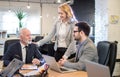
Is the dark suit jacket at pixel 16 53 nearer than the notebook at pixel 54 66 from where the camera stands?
No

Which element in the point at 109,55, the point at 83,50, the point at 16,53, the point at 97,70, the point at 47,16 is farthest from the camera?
the point at 47,16

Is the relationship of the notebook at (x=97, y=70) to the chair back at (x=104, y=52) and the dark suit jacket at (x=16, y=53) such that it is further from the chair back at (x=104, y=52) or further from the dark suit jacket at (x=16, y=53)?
the dark suit jacket at (x=16, y=53)

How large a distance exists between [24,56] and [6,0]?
264 inches

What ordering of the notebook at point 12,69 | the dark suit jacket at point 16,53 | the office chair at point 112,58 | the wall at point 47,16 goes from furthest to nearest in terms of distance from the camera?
the wall at point 47,16 < the dark suit jacket at point 16,53 < the office chair at point 112,58 < the notebook at point 12,69

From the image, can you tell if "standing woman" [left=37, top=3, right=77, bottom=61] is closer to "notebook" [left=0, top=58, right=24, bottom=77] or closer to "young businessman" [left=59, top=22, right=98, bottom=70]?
"young businessman" [left=59, top=22, right=98, bottom=70]

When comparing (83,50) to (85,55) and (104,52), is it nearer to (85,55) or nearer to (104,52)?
(85,55)

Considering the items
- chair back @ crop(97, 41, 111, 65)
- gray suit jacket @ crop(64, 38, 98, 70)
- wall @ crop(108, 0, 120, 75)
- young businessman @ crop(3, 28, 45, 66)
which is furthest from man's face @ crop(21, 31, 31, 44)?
wall @ crop(108, 0, 120, 75)

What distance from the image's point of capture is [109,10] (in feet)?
15.6

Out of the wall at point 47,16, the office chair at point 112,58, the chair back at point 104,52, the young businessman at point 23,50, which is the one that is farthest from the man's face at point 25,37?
the wall at point 47,16

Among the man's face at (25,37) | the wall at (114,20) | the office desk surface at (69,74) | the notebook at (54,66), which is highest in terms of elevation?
the wall at (114,20)

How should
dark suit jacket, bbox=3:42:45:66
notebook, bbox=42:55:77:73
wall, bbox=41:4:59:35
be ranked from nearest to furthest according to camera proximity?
notebook, bbox=42:55:77:73 < dark suit jacket, bbox=3:42:45:66 < wall, bbox=41:4:59:35

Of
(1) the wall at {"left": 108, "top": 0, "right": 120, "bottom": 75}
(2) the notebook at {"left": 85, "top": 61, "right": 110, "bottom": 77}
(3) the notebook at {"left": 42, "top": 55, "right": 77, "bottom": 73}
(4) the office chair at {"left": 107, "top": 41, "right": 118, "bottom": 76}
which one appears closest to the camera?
→ (2) the notebook at {"left": 85, "top": 61, "right": 110, "bottom": 77}

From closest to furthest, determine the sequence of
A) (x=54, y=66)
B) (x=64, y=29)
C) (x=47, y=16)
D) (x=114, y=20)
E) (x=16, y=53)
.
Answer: (x=54, y=66), (x=16, y=53), (x=64, y=29), (x=114, y=20), (x=47, y=16)

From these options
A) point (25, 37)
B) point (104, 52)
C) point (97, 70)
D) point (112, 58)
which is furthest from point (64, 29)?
point (97, 70)
